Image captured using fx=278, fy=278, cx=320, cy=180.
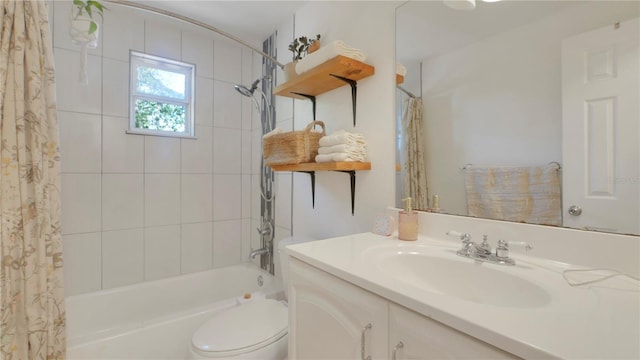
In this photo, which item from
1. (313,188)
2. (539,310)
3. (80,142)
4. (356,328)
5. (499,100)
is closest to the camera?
(539,310)

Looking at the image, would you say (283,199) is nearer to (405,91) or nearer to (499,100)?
(405,91)

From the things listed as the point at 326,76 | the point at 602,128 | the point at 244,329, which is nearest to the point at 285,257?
the point at 244,329

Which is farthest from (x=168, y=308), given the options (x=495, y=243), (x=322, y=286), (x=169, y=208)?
(x=495, y=243)

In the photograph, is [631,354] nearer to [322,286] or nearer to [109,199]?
[322,286]

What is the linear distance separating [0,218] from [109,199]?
905mm

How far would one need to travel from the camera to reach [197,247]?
7.62 feet

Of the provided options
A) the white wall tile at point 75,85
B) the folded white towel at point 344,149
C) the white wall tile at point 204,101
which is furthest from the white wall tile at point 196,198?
the folded white towel at point 344,149

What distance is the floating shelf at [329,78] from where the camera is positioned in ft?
4.30

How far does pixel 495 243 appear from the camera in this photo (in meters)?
0.94

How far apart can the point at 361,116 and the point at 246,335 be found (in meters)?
1.19

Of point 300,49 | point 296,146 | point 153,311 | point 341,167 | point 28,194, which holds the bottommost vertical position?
point 153,311

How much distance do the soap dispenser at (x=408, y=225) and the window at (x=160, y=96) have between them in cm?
188

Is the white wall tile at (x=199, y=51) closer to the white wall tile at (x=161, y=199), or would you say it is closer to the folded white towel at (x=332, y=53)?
the white wall tile at (x=161, y=199)

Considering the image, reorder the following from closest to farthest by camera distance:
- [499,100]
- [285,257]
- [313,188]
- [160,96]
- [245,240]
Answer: [499,100]
[285,257]
[313,188]
[160,96]
[245,240]
